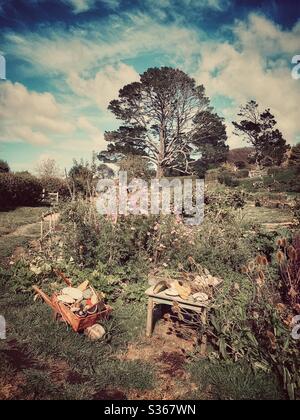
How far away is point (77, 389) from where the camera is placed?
10.1 ft

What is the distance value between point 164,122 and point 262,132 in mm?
13940

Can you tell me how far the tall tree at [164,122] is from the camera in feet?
79.9

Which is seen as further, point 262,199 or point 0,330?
point 262,199

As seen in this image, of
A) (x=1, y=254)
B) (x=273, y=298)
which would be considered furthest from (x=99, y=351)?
(x=1, y=254)

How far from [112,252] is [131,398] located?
10.3 ft

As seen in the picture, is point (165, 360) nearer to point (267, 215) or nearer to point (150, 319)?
point (150, 319)

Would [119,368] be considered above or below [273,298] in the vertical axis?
below

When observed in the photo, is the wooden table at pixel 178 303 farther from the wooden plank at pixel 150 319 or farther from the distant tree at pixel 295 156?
the distant tree at pixel 295 156

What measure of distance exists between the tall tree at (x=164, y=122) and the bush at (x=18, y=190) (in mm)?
9557

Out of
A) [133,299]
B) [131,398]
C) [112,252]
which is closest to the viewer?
[131,398]

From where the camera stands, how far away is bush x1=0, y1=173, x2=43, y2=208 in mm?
16484

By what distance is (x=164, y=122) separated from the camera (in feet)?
87.5

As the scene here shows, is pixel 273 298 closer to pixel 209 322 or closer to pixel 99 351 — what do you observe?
pixel 209 322

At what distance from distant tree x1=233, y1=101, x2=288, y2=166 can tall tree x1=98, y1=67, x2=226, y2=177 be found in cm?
751
